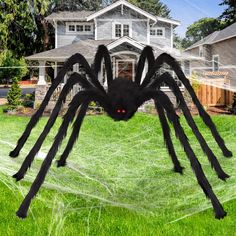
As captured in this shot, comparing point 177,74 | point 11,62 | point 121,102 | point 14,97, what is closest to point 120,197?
point 177,74

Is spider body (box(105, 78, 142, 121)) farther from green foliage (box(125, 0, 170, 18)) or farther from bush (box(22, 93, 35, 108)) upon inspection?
bush (box(22, 93, 35, 108))

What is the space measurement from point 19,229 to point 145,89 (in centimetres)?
152

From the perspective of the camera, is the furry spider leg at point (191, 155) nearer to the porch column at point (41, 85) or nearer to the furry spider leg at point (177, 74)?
the furry spider leg at point (177, 74)

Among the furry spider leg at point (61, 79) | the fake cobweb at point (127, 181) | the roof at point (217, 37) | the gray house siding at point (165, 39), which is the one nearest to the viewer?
the furry spider leg at point (61, 79)

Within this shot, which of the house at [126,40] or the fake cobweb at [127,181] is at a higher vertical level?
the house at [126,40]

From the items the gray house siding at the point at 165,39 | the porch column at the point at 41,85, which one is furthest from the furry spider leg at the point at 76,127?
the porch column at the point at 41,85

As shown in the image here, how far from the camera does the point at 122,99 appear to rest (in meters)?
1.44

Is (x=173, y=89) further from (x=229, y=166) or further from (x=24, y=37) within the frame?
(x=24, y=37)

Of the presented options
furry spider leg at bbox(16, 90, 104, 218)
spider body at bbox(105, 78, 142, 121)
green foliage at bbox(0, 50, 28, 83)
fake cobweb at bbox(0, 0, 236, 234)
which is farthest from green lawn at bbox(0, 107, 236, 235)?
spider body at bbox(105, 78, 142, 121)

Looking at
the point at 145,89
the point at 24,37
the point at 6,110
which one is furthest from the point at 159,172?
the point at 6,110

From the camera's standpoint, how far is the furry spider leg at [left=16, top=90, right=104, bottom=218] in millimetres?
1498

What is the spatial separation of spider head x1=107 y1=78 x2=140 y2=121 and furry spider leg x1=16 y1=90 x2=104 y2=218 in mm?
69

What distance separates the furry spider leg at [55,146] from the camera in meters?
1.50

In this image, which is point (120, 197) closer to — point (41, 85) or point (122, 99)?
point (122, 99)
